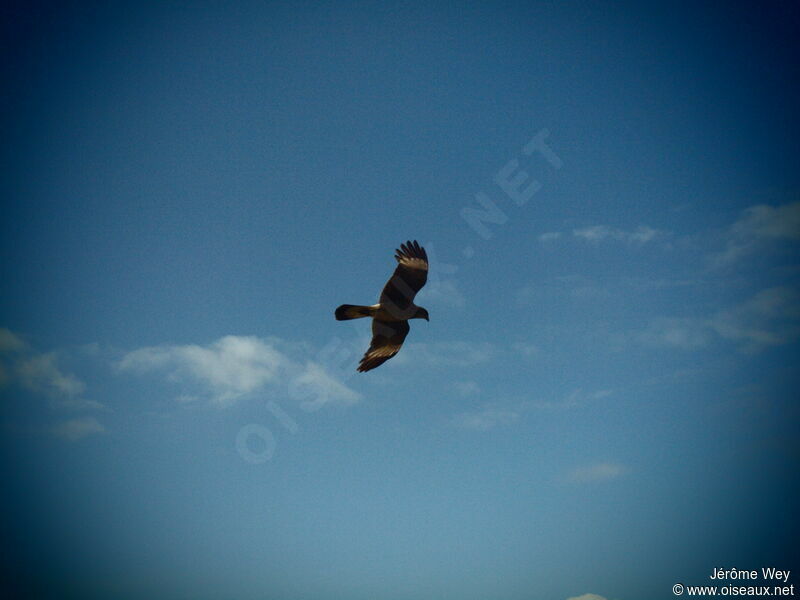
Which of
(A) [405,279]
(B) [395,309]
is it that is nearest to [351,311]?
(B) [395,309]

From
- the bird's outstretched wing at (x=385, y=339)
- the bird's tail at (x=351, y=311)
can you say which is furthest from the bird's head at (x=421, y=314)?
the bird's tail at (x=351, y=311)

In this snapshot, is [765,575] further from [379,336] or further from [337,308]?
[337,308]

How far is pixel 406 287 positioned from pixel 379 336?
156 centimetres

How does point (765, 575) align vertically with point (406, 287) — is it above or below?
below

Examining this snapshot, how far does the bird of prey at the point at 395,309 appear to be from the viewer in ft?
31.9

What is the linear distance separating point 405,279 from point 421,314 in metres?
1.10

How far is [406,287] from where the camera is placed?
10.0 m

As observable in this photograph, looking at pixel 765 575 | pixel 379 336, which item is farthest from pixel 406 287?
pixel 765 575

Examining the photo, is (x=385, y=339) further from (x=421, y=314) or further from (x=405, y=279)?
(x=405, y=279)

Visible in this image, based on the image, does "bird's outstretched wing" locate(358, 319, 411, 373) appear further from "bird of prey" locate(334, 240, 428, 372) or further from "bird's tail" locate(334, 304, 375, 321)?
"bird's tail" locate(334, 304, 375, 321)

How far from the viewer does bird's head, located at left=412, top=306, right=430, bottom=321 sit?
10.2 m

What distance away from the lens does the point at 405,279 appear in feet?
32.9

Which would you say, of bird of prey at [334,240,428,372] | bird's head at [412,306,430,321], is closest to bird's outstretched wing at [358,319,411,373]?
bird of prey at [334,240,428,372]

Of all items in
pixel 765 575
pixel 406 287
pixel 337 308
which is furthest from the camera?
pixel 765 575
